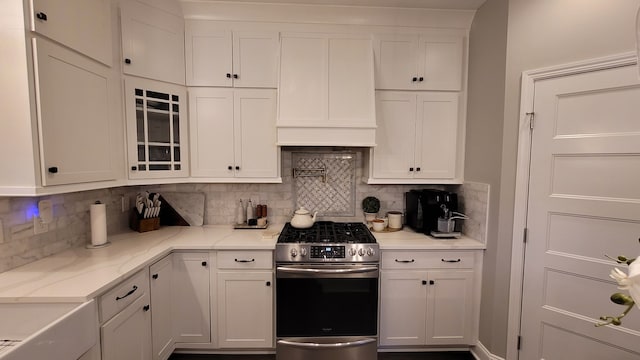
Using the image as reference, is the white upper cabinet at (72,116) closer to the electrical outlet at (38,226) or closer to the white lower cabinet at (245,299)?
the electrical outlet at (38,226)

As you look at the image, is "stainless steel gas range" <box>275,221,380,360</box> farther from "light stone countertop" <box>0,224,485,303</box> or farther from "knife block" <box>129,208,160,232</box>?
"knife block" <box>129,208,160,232</box>

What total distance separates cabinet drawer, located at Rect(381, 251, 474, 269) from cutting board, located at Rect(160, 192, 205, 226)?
1.74 m

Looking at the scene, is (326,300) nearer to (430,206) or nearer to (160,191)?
(430,206)

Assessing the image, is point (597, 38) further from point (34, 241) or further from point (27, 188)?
point (34, 241)

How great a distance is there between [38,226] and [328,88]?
84.2 inches

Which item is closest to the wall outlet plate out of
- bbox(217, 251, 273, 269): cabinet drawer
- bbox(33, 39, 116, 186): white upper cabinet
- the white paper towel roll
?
the white paper towel roll

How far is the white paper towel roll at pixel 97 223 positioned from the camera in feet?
6.37

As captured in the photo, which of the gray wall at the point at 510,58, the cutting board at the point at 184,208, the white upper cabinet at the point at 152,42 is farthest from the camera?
the cutting board at the point at 184,208

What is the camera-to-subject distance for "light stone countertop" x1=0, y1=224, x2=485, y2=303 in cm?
132

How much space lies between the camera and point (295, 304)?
2.03 m

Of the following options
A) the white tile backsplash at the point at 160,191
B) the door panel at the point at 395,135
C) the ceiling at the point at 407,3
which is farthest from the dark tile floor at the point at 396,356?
the ceiling at the point at 407,3

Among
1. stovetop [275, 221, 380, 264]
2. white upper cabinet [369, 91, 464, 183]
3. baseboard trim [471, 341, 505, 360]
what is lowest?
baseboard trim [471, 341, 505, 360]

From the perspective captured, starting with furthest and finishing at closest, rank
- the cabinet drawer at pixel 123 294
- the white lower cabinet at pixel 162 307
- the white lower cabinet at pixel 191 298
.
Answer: the white lower cabinet at pixel 191 298
the white lower cabinet at pixel 162 307
the cabinet drawer at pixel 123 294

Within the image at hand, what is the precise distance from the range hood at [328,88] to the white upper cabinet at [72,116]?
1.20 meters
